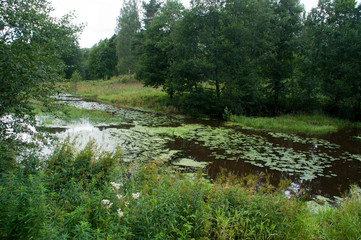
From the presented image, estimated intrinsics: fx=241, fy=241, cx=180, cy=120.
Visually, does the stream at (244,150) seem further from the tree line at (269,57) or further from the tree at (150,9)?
the tree at (150,9)

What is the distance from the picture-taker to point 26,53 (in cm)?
453

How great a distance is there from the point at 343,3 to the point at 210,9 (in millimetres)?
9341

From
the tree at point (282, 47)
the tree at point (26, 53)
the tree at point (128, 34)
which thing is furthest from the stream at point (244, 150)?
the tree at point (128, 34)

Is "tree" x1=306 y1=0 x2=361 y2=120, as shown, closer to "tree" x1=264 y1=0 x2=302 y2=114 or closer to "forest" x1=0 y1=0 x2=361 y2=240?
"forest" x1=0 y1=0 x2=361 y2=240

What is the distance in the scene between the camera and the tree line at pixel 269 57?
16.9 meters

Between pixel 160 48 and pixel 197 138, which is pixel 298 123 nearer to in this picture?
pixel 197 138

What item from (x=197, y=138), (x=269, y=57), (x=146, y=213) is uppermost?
(x=269, y=57)

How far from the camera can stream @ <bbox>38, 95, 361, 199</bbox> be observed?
22.9 feet

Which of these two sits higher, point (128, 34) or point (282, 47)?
point (128, 34)

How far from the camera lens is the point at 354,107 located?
1781cm

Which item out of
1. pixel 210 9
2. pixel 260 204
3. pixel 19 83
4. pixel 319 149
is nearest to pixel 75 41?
pixel 19 83

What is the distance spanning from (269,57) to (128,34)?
83.9 ft

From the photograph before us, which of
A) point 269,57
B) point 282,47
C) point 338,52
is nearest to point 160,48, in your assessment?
point 269,57

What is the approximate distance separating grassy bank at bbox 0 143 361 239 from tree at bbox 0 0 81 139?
1243mm
